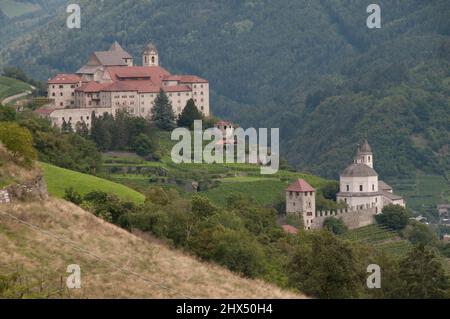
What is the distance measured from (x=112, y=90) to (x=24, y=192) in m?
60.0

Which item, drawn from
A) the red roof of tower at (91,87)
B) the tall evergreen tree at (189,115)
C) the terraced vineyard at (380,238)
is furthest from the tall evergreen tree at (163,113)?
the terraced vineyard at (380,238)

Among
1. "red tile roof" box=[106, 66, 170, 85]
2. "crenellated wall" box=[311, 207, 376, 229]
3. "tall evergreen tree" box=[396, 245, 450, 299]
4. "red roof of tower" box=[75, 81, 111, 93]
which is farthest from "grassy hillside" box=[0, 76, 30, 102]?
"tall evergreen tree" box=[396, 245, 450, 299]

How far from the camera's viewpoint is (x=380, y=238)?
91.1 metres

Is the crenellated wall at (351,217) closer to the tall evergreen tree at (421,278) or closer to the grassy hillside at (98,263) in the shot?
the tall evergreen tree at (421,278)

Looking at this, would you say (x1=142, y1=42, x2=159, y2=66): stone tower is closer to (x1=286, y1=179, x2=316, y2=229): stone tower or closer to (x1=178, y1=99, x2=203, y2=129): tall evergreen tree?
(x1=178, y1=99, x2=203, y2=129): tall evergreen tree

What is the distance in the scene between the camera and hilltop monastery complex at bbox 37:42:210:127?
9538 cm

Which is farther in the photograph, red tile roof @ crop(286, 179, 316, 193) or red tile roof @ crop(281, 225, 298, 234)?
red tile roof @ crop(286, 179, 316, 193)

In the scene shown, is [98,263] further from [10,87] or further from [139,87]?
[10,87]

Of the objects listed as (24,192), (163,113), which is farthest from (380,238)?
(24,192)

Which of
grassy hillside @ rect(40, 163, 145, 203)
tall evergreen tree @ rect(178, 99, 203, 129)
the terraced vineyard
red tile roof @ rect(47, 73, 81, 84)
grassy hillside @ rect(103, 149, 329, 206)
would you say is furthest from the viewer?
tall evergreen tree @ rect(178, 99, 203, 129)

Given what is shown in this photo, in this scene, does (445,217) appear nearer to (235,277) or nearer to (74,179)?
(74,179)

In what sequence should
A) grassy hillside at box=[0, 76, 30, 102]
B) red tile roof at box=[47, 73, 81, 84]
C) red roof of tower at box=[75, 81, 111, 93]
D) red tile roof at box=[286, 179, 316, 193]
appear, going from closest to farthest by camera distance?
red tile roof at box=[286, 179, 316, 193] < red roof of tower at box=[75, 81, 111, 93] < red tile roof at box=[47, 73, 81, 84] < grassy hillside at box=[0, 76, 30, 102]

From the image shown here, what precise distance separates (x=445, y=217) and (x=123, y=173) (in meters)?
66.7

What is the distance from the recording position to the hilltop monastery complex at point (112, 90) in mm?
95375
